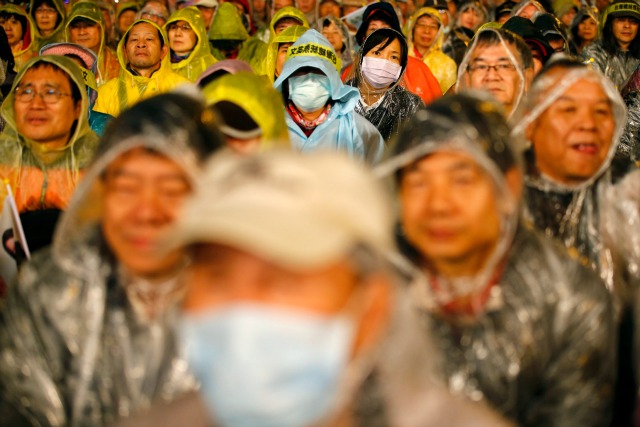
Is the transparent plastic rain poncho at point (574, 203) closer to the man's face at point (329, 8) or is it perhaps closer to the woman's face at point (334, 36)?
the woman's face at point (334, 36)

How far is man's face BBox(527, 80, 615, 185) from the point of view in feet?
12.0

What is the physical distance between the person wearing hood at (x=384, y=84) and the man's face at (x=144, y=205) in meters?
4.21

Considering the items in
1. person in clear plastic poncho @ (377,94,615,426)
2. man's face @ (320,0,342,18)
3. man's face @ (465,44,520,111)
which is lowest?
person in clear plastic poncho @ (377,94,615,426)

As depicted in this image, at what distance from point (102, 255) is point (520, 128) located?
6.20ft

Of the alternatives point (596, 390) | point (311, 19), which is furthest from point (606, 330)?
point (311, 19)

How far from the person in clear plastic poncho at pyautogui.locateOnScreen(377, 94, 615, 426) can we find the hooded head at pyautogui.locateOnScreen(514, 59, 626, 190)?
0.84m

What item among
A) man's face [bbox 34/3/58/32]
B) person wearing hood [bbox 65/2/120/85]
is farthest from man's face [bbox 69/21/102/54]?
man's face [bbox 34/3/58/32]

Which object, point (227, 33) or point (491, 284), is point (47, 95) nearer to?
point (491, 284)

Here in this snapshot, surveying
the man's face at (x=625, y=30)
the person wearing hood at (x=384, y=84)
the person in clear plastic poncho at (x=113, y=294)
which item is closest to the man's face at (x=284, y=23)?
the person wearing hood at (x=384, y=84)

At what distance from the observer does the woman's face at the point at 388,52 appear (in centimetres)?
699

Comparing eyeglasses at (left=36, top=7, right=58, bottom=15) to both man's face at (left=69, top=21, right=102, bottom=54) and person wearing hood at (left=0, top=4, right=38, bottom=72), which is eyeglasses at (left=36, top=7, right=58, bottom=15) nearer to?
person wearing hood at (left=0, top=4, right=38, bottom=72)

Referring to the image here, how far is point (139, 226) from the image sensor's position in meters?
2.59

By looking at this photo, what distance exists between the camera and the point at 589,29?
34.8 feet

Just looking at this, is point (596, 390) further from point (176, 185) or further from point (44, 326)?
point (44, 326)
